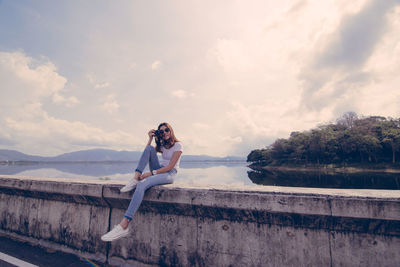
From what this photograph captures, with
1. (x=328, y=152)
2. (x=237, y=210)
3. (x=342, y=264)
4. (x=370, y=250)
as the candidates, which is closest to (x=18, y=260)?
(x=237, y=210)

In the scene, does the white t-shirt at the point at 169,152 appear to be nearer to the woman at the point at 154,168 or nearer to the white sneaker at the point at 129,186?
the woman at the point at 154,168

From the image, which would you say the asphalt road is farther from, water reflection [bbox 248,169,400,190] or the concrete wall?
water reflection [bbox 248,169,400,190]

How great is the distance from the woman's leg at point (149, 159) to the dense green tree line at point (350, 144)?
214 feet

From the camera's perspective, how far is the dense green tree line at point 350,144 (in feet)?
172

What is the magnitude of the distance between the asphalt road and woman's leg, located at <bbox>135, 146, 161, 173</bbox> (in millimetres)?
1563

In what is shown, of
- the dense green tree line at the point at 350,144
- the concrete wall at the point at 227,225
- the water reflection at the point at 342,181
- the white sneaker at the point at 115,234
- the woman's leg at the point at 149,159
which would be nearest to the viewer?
the concrete wall at the point at 227,225

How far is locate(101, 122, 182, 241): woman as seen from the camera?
280 centimetres

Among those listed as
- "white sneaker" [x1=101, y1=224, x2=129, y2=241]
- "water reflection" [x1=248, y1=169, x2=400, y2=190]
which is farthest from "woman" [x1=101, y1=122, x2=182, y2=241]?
"water reflection" [x1=248, y1=169, x2=400, y2=190]

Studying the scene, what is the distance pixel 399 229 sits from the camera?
1.99 metres

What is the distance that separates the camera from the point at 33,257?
318 cm

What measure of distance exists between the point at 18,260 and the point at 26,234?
101cm

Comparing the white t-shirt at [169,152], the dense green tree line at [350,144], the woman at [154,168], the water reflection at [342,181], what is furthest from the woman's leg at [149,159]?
the dense green tree line at [350,144]

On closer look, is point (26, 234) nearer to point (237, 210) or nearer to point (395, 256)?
point (237, 210)

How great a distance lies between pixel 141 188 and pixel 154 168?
2.84 ft
